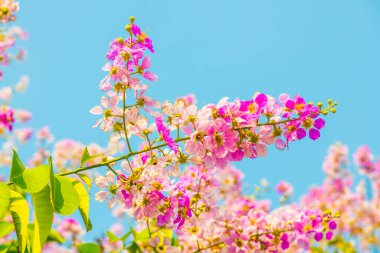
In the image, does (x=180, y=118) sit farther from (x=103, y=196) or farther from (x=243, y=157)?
(x=103, y=196)

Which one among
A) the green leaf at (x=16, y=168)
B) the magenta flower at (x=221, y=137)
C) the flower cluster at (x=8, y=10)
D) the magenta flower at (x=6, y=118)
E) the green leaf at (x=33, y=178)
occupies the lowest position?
the green leaf at (x=33, y=178)

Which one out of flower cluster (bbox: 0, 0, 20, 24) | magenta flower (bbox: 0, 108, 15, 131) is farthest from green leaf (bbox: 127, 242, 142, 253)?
magenta flower (bbox: 0, 108, 15, 131)

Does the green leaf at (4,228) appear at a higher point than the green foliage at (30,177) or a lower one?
lower

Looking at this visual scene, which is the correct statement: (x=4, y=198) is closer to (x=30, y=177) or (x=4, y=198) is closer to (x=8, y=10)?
(x=30, y=177)

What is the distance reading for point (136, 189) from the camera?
1.58 m

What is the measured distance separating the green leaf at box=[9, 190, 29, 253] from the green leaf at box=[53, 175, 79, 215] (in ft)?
0.30

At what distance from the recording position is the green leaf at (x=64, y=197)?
133cm


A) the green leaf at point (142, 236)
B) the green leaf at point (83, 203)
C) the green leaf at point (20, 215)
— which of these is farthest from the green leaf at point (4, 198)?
the green leaf at point (142, 236)

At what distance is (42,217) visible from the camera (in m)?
1.26

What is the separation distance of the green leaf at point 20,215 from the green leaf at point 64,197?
9 cm

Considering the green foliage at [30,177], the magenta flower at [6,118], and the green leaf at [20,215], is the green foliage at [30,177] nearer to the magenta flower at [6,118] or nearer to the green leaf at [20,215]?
the green leaf at [20,215]

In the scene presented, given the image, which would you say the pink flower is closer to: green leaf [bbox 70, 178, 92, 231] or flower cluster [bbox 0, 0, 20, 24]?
flower cluster [bbox 0, 0, 20, 24]

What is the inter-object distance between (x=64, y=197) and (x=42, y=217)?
107 mm

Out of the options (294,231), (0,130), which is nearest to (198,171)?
(294,231)
